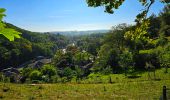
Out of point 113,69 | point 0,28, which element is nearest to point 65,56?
point 113,69

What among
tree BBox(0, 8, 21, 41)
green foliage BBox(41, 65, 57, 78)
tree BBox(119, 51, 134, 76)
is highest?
tree BBox(0, 8, 21, 41)

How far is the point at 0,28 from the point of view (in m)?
2.65

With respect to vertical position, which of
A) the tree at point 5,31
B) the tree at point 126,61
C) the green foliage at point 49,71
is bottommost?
the green foliage at point 49,71

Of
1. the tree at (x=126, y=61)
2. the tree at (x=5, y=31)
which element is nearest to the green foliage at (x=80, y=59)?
the tree at (x=126, y=61)

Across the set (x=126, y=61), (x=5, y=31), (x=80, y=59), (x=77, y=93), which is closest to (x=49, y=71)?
(x=126, y=61)

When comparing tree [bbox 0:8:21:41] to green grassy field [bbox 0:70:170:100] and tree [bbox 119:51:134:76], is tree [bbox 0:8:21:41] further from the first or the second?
tree [bbox 119:51:134:76]

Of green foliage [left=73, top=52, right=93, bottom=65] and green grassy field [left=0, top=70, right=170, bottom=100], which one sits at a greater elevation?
green grassy field [left=0, top=70, right=170, bottom=100]

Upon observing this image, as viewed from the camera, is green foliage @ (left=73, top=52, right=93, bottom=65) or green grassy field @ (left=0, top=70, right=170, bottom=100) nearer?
green grassy field @ (left=0, top=70, right=170, bottom=100)

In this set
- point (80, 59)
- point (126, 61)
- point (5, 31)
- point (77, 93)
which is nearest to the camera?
point (5, 31)

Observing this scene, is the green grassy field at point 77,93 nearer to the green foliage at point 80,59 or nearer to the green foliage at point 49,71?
the green foliage at point 49,71

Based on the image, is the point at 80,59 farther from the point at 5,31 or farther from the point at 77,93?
the point at 5,31

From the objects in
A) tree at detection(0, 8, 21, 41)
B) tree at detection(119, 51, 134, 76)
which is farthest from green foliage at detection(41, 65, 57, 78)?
tree at detection(0, 8, 21, 41)

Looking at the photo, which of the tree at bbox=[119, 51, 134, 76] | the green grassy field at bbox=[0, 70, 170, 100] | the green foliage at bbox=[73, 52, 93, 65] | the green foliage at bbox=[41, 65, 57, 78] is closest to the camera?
the green grassy field at bbox=[0, 70, 170, 100]

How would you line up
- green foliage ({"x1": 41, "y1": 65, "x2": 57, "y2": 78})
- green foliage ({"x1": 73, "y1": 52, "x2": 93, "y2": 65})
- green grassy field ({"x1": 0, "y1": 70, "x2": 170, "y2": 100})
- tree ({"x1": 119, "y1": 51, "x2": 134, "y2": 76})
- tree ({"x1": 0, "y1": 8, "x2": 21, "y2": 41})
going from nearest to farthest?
1. tree ({"x1": 0, "y1": 8, "x2": 21, "y2": 41})
2. green grassy field ({"x1": 0, "y1": 70, "x2": 170, "y2": 100})
3. tree ({"x1": 119, "y1": 51, "x2": 134, "y2": 76})
4. green foliage ({"x1": 41, "y1": 65, "x2": 57, "y2": 78})
5. green foliage ({"x1": 73, "y1": 52, "x2": 93, "y2": 65})
